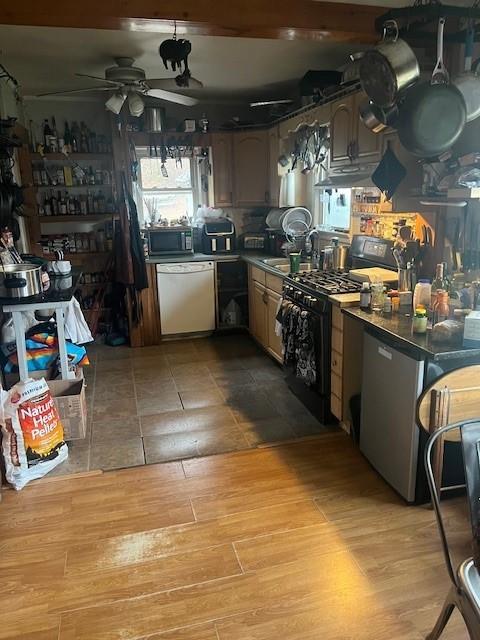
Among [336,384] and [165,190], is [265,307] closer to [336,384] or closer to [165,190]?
[336,384]

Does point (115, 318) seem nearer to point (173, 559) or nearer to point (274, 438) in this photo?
point (274, 438)

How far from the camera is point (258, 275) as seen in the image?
15.3 feet

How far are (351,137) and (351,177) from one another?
27cm

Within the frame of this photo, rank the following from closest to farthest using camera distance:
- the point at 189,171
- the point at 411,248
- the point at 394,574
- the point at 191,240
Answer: the point at 394,574 < the point at 411,248 < the point at 191,240 < the point at 189,171

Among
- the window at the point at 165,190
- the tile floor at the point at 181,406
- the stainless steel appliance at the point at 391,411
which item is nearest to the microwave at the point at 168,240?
the window at the point at 165,190

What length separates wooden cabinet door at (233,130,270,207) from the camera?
16.9 ft

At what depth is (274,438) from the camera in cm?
311

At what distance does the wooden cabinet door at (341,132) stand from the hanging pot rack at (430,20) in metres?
0.66

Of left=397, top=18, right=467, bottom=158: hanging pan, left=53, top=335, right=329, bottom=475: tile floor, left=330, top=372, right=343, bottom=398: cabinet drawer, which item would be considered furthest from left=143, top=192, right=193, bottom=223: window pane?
left=397, top=18, right=467, bottom=158: hanging pan

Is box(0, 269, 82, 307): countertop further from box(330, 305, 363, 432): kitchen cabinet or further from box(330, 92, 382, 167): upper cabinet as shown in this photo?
box(330, 92, 382, 167): upper cabinet

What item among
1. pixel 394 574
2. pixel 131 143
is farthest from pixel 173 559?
pixel 131 143

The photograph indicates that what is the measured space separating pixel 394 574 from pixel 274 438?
3.99 feet

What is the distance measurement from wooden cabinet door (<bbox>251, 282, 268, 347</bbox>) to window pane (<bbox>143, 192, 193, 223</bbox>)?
4.75 ft

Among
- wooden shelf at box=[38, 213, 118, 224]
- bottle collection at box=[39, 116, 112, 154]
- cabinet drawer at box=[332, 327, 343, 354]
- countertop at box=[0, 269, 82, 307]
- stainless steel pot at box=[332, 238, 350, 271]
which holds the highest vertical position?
bottle collection at box=[39, 116, 112, 154]
